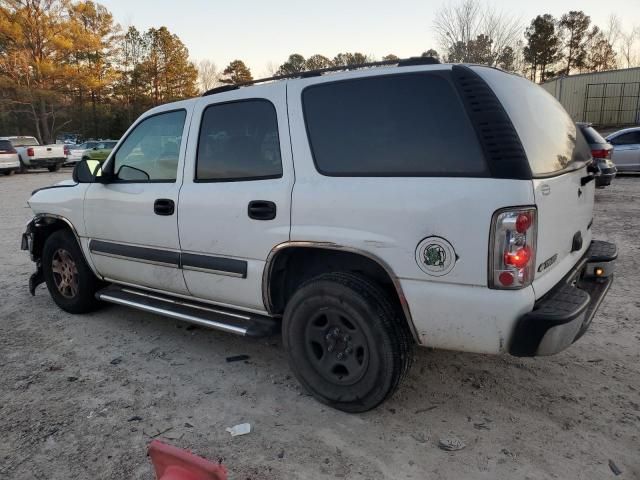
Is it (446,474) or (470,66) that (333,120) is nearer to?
(470,66)

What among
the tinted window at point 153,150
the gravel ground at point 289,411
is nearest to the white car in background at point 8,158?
the gravel ground at point 289,411

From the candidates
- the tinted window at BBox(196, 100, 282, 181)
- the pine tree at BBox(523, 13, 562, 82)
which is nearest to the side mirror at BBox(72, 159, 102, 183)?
the tinted window at BBox(196, 100, 282, 181)

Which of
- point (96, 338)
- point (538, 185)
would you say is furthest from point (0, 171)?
point (538, 185)

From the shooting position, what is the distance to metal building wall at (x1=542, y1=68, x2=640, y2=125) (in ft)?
102

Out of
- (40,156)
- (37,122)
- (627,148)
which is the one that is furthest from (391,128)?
(37,122)

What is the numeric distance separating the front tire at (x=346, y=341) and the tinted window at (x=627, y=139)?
14020 mm

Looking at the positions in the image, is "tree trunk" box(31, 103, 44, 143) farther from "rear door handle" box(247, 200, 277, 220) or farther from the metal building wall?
"rear door handle" box(247, 200, 277, 220)

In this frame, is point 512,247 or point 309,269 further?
point 309,269

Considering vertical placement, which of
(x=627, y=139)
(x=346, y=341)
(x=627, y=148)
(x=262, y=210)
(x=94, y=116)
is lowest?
(x=346, y=341)

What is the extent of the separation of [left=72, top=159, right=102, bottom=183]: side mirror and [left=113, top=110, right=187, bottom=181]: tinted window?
0.26 m

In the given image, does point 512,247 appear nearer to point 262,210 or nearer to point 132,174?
point 262,210

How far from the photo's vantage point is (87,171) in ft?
14.0

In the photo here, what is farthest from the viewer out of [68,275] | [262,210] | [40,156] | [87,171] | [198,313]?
[40,156]

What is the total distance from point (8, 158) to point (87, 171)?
815 inches
